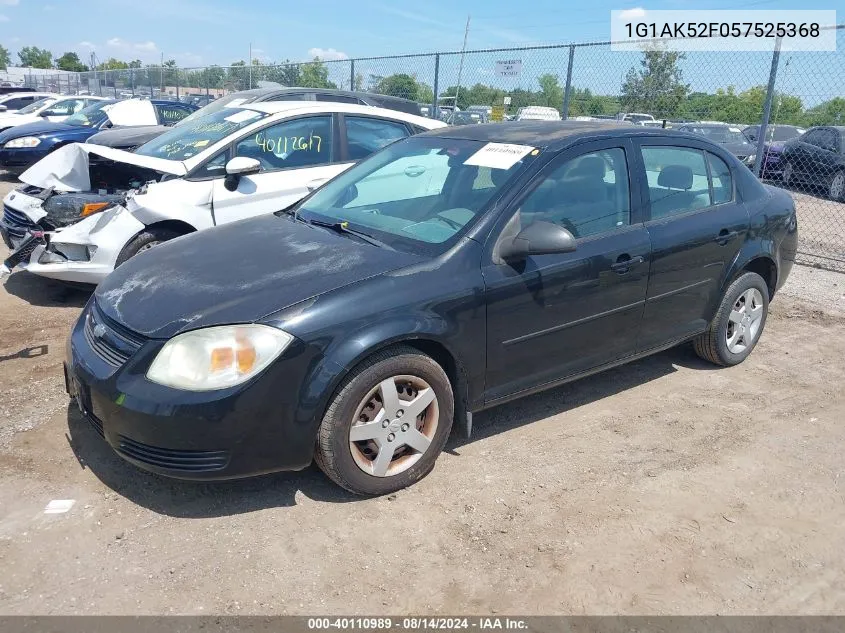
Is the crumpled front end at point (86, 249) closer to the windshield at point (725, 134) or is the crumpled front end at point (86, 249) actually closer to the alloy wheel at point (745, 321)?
the alloy wheel at point (745, 321)

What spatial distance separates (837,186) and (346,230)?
1365 centimetres

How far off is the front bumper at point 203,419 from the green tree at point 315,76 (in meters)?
15.5

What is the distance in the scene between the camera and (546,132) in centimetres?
411

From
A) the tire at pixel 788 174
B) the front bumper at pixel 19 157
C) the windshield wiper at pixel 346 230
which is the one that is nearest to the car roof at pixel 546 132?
the windshield wiper at pixel 346 230

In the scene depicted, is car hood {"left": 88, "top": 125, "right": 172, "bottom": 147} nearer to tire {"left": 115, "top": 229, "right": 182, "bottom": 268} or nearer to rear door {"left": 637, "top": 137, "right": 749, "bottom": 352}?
tire {"left": 115, "top": 229, "right": 182, "bottom": 268}

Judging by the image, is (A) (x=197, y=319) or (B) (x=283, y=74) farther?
(B) (x=283, y=74)

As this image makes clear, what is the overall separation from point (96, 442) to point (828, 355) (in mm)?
5120

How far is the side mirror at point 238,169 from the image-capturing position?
5727mm

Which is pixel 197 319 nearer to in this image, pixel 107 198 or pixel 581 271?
pixel 581 271

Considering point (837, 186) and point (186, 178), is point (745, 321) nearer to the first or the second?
point (186, 178)

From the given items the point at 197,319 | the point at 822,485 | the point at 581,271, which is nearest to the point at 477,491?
the point at 581,271

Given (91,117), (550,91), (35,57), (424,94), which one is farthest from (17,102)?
(35,57)

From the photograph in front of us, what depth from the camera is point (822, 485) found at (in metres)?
3.61
